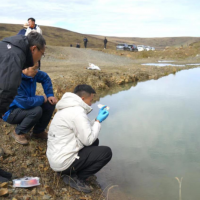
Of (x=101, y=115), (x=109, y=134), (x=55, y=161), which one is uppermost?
(x=101, y=115)

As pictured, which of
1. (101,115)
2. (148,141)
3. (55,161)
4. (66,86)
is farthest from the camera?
(66,86)

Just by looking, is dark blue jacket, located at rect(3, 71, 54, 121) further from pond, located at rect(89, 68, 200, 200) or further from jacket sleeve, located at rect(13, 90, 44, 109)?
pond, located at rect(89, 68, 200, 200)

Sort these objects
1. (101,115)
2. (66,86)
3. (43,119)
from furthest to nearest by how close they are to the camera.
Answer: (66,86)
(43,119)
(101,115)

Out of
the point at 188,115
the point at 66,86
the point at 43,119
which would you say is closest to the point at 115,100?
the point at 66,86

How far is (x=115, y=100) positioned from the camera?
7141 millimetres

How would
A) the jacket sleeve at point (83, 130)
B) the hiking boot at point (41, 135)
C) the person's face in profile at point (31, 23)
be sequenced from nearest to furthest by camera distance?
the jacket sleeve at point (83, 130) < the hiking boot at point (41, 135) < the person's face in profile at point (31, 23)

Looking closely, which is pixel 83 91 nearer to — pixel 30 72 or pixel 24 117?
pixel 30 72

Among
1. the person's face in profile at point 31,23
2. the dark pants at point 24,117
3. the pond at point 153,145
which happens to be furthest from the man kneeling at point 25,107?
the person's face in profile at point 31,23

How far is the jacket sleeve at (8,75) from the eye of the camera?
2.07 metres

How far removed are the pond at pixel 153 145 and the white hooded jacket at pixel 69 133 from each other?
0.90 metres

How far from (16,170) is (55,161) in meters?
0.69

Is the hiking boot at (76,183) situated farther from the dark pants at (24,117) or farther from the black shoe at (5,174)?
the dark pants at (24,117)

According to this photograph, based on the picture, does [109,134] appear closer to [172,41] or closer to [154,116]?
[154,116]

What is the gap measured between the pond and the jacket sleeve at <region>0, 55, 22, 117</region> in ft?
6.12
